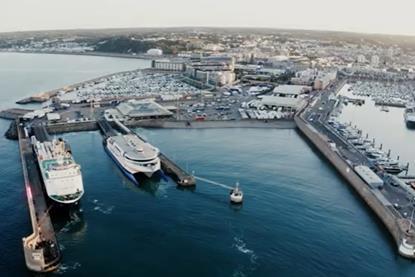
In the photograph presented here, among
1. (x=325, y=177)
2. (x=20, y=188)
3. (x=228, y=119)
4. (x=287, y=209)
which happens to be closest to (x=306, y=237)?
(x=287, y=209)

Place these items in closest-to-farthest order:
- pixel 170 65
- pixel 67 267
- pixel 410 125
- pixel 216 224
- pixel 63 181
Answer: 1. pixel 67 267
2. pixel 216 224
3. pixel 63 181
4. pixel 410 125
5. pixel 170 65

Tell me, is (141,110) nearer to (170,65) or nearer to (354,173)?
(354,173)

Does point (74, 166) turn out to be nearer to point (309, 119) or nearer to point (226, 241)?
point (226, 241)

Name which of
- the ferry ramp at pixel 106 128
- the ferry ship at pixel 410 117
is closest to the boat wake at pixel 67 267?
the ferry ramp at pixel 106 128

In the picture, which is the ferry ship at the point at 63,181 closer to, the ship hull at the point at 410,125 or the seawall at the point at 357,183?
the seawall at the point at 357,183

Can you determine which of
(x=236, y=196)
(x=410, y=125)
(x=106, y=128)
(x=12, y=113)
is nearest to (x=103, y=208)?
(x=236, y=196)

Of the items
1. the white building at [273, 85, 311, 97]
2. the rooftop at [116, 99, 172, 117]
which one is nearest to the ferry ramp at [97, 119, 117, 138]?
the rooftop at [116, 99, 172, 117]

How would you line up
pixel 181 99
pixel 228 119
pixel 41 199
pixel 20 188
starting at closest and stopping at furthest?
pixel 41 199 < pixel 20 188 < pixel 228 119 < pixel 181 99
